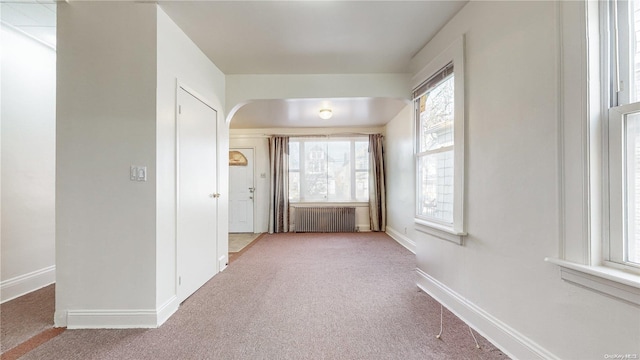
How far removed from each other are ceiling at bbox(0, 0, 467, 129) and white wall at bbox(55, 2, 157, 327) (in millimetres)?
399

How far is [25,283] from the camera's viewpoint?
8.34 feet

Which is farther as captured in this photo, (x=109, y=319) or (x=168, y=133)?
(x=168, y=133)

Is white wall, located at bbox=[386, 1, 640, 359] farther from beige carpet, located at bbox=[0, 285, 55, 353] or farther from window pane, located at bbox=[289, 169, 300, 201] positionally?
window pane, located at bbox=[289, 169, 300, 201]

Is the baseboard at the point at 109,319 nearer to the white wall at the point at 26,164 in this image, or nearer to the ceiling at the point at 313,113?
the white wall at the point at 26,164

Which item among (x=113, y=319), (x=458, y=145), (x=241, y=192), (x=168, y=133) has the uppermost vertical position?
(x=168, y=133)

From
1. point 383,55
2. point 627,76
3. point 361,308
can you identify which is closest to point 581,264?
point 627,76

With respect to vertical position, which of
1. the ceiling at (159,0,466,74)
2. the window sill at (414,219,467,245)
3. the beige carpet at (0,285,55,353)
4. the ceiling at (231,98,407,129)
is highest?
the ceiling at (159,0,466,74)

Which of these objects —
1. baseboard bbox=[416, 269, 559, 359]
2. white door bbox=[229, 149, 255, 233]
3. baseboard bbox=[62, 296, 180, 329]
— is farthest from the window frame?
white door bbox=[229, 149, 255, 233]

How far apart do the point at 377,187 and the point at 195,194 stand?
13.6 feet

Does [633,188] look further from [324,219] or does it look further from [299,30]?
[324,219]

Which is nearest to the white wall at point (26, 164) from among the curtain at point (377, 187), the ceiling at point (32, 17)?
the ceiling at point (32, 17)

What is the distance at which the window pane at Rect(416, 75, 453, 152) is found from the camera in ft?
7.66

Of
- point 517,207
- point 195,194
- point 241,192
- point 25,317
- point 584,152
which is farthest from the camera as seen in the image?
point 241,192

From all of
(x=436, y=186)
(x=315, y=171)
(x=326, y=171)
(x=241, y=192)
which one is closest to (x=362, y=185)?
(x=326, y=171)
